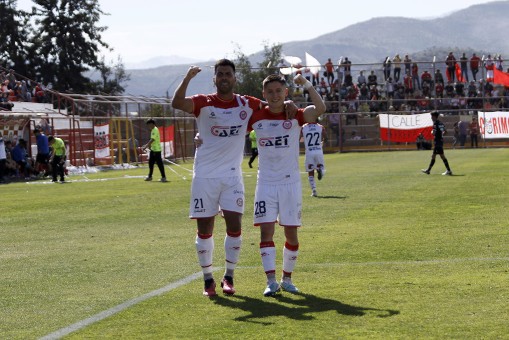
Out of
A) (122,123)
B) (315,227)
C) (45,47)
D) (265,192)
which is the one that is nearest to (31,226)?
(315,227)

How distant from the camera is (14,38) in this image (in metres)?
91.8

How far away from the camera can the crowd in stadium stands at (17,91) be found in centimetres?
5094

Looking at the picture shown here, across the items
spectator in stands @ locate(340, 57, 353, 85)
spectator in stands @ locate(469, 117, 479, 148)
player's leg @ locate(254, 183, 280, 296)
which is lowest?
spectator in stands @ locate(469, 117, 479, 148)

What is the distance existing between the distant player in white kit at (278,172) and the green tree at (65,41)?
8351 centimetres

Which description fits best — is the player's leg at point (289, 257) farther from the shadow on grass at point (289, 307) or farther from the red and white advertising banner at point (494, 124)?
the red and white advertising banner at point (494, 124)

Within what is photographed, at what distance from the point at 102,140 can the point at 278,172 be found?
1609 inches

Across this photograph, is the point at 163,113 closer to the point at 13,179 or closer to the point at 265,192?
the point at 13,179

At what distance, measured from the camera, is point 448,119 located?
2785 inches

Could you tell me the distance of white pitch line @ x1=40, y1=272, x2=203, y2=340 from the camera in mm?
8680

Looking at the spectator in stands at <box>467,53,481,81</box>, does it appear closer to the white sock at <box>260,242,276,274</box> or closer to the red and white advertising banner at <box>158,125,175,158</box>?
the red and white advertising banner at <box>158,125,175,158</box>

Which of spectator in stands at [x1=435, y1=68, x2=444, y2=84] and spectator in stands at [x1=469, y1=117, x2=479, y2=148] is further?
spectator in stands at [x1=435, y1=68, x2=444, y2=84]

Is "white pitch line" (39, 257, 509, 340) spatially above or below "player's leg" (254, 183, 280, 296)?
below

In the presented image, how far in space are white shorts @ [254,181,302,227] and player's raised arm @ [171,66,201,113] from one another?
1.08 meters

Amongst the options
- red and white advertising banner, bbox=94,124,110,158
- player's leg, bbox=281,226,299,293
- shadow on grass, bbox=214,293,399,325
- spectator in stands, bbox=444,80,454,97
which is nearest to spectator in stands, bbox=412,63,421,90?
spectator in stands, bbox=444,80,454,97
